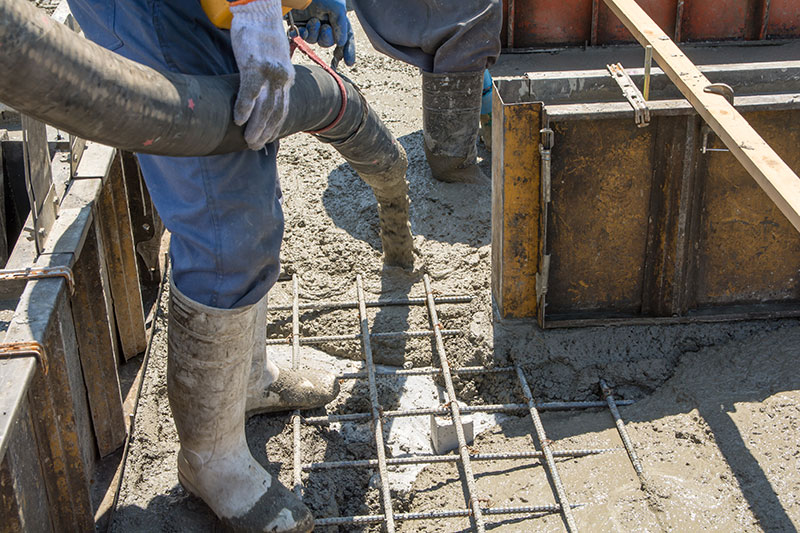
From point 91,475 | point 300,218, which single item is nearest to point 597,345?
point 300,218

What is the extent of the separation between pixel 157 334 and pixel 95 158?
796mm

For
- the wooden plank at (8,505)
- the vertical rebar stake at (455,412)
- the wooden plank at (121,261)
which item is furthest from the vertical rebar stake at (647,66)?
the wooden plank at (8,505)

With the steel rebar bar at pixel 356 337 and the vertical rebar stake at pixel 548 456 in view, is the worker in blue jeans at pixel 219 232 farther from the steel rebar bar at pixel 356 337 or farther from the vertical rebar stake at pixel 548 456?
the steel rebar bar at pixel 356 337

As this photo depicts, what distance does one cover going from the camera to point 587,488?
2.98 meters

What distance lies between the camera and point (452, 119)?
4.70 meters

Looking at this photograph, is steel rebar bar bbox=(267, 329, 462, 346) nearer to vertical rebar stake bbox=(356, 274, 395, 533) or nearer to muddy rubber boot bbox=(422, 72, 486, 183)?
vertical rebar stake bbox=(356, 274, 395, 533)

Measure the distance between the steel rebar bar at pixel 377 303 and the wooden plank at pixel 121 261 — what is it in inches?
27.0

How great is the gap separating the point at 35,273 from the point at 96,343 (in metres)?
0.46

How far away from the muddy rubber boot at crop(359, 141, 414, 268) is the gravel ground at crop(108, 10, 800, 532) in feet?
0.32

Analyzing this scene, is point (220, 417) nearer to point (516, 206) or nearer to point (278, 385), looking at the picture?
point (278, 385)

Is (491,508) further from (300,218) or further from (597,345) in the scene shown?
(300,218)

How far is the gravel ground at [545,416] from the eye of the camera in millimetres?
2850

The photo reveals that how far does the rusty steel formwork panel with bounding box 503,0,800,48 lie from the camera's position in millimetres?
6410

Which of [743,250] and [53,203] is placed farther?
[743,250]
